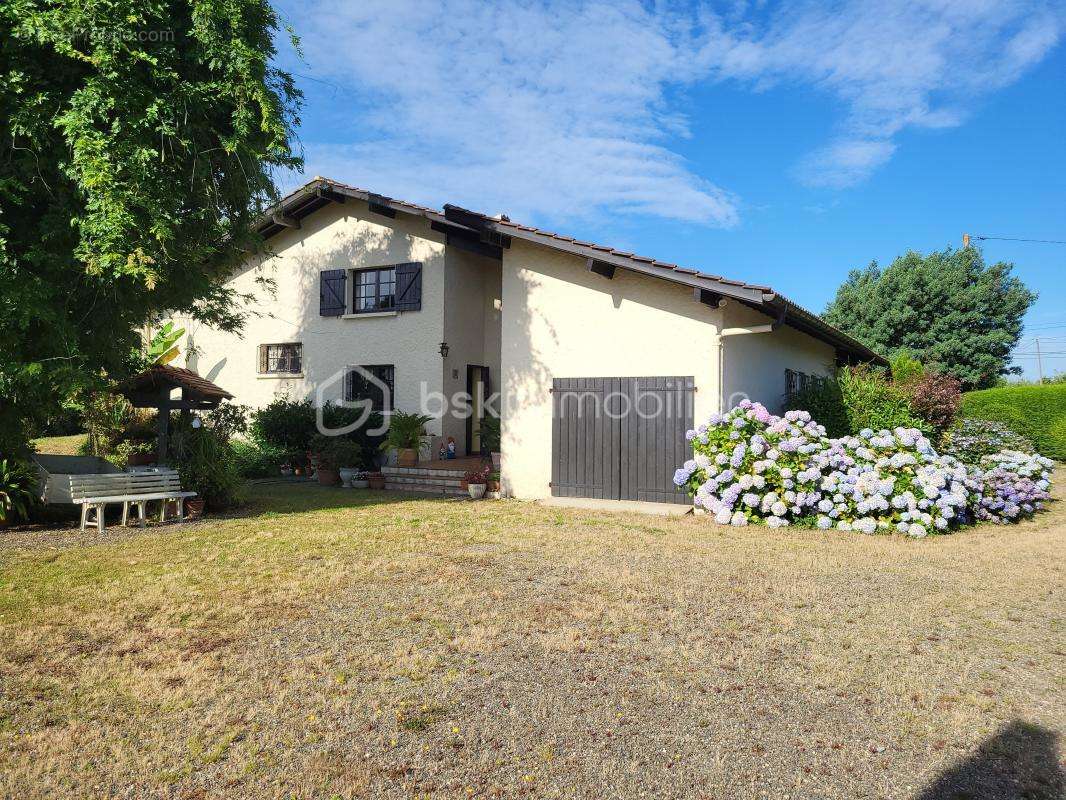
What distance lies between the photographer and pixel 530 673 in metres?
3.83

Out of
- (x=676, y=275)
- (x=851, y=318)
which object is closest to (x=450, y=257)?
(x=676, y=275)

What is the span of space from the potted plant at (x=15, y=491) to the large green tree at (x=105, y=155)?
427mm

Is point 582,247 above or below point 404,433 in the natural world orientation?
above

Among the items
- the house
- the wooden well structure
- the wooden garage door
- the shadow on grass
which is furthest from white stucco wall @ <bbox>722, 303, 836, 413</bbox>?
the wooden well structure

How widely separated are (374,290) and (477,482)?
6077 millimetres

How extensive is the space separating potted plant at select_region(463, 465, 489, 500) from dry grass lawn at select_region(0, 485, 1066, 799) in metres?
4.71

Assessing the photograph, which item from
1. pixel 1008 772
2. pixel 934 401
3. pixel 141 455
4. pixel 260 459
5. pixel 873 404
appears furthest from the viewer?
pixel 260 459

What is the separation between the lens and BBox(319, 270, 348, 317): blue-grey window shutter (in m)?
15.4

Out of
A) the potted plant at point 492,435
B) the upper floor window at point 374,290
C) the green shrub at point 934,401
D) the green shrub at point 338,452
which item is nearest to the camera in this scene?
the potted plant at point 492,435

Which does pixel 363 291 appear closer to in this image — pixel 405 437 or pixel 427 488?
pixel 405 437

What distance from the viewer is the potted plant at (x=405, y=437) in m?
13.4

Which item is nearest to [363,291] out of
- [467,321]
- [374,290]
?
[374,290]

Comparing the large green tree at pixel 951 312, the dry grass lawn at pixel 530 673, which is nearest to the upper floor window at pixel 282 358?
the dry grass lawn at pixel 530 673

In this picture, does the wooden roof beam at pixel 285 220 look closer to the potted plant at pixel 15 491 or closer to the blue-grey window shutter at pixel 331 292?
the blue-grey window shutter at pixel 331 292
